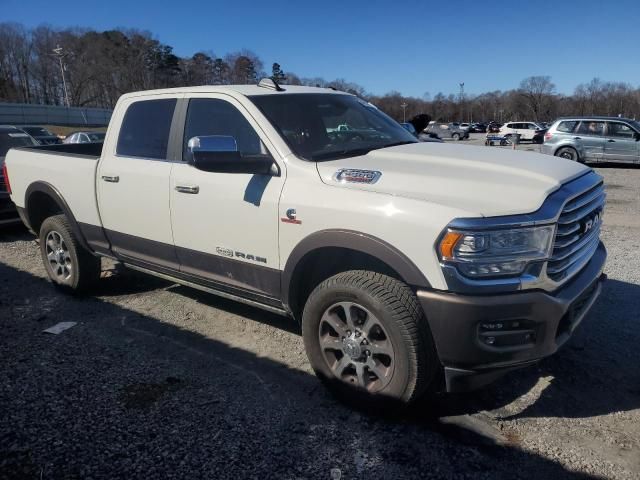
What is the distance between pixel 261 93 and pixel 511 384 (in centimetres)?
273

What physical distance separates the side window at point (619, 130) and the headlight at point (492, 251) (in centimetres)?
1733

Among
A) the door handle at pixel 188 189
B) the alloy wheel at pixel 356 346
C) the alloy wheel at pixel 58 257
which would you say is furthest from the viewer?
the alloy wheel at pixel 58 257

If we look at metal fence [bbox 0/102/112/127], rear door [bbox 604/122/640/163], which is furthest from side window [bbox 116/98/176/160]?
metal fence [bbox 0/102/112/127]

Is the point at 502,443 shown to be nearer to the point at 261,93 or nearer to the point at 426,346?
the point at 426,346

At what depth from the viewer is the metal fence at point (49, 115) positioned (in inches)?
2290

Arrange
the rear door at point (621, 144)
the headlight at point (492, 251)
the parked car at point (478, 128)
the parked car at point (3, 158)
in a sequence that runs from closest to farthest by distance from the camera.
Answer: the headlight at point (492, 251), the parked car at point (3, 158), the rear door at point (621, 144), the parked car at point (478, 128)

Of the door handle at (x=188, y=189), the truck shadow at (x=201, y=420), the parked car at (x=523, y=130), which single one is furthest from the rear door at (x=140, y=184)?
the parked car at (x=523, y=130)

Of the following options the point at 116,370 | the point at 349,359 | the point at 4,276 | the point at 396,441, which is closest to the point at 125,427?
the point at 116,370

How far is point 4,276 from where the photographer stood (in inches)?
240

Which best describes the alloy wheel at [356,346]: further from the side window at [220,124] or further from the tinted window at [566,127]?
the tinted window at [566,127]

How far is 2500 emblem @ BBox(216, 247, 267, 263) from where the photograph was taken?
344 centimetres

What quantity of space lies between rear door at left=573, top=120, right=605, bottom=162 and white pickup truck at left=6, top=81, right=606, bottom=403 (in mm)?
15273

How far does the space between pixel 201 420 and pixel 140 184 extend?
6.69ft

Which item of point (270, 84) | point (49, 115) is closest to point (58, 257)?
point (270, 84)
